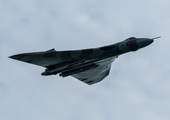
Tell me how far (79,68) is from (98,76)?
9389mm

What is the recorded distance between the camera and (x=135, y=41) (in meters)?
29.0

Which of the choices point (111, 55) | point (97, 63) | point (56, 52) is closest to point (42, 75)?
point (56, 52)

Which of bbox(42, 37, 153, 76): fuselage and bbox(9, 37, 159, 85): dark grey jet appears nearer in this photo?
bbox(42, 37, 153, 76): fuselage

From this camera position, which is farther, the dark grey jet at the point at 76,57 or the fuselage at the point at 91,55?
the dark grey jet at the point at 76,57

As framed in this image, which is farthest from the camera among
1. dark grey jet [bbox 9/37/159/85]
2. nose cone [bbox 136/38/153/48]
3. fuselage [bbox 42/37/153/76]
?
dark grey jet [bbox 9/37/159/85]

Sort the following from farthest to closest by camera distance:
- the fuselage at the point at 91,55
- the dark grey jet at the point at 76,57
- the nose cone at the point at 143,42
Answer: the dark grey jet at the point at 76,57 → the fuselage at the point at 91,55 → the nose cone at the point at 143,42

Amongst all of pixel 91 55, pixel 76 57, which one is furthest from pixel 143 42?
pixel 76 57

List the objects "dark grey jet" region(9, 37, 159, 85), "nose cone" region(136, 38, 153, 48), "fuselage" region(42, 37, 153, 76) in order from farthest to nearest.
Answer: "dark grey jet" region(9, 37, 159, 85), "fuselage" region(42, 37, 153, 76), "nose cone" region(136, 38, 153, 48)

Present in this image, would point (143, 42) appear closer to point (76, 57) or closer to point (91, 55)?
point (91, 55)

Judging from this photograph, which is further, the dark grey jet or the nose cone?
the dark grey jet

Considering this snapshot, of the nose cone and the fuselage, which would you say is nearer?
the nose cone

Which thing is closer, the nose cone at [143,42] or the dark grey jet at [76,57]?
the nose cone at [143,42]

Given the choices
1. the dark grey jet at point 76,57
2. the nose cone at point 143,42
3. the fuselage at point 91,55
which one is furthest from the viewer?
the dark grey jet at point 76,57

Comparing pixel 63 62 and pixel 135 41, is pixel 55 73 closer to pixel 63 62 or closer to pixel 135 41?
pixel 63 62
